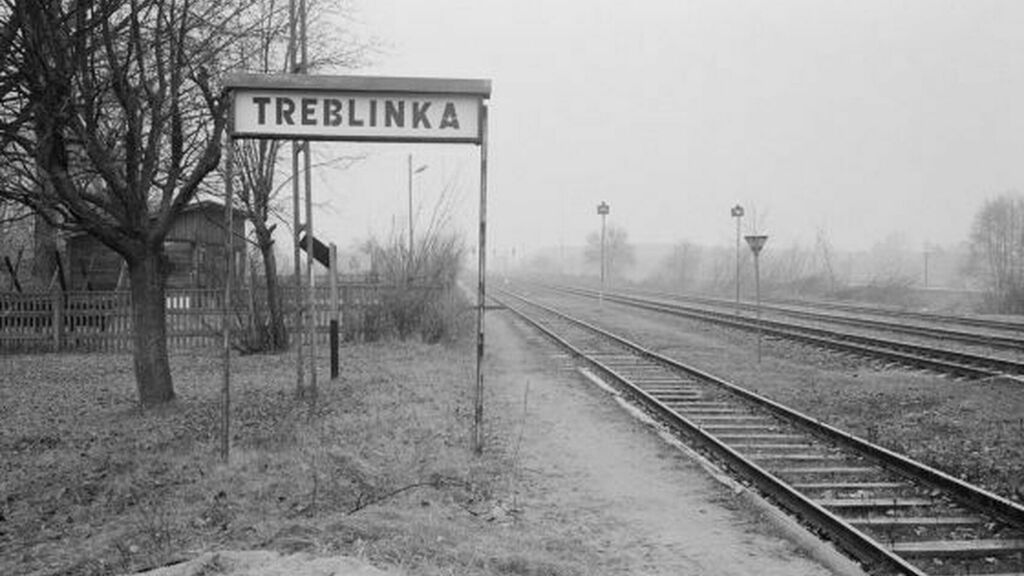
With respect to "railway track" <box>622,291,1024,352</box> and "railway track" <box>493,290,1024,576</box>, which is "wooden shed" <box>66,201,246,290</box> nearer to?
"railway track" <box>493,290,1024,576</box>

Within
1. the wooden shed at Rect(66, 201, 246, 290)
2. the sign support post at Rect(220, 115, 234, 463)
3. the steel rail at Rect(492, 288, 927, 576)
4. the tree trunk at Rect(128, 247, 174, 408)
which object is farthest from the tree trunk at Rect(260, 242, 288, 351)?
the sign support post at Rect(220, 115, 234, 463)

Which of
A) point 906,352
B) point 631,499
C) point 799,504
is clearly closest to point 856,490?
point 799,504

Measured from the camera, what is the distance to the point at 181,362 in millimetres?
18328

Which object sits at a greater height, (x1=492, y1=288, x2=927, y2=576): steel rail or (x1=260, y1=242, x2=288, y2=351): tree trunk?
(x1=260, y1=242, x2=288, y2=351): tree trunk

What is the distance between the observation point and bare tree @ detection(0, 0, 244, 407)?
965 centimetres

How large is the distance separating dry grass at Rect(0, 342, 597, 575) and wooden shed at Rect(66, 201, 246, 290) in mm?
13829

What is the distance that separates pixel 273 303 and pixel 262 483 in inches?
495

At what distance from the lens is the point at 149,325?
456 inches

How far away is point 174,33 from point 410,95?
13.9 feet

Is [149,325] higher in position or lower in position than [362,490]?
higher

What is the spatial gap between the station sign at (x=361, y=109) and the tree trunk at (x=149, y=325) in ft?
12.8

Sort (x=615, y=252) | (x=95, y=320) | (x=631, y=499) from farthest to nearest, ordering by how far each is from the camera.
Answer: (x=615, y=252)
(x=95, y=320)
(x=631, y=499)

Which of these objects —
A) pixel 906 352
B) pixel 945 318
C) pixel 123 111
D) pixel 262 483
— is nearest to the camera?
pixel 262 483

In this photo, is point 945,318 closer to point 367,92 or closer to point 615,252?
point 367,92
